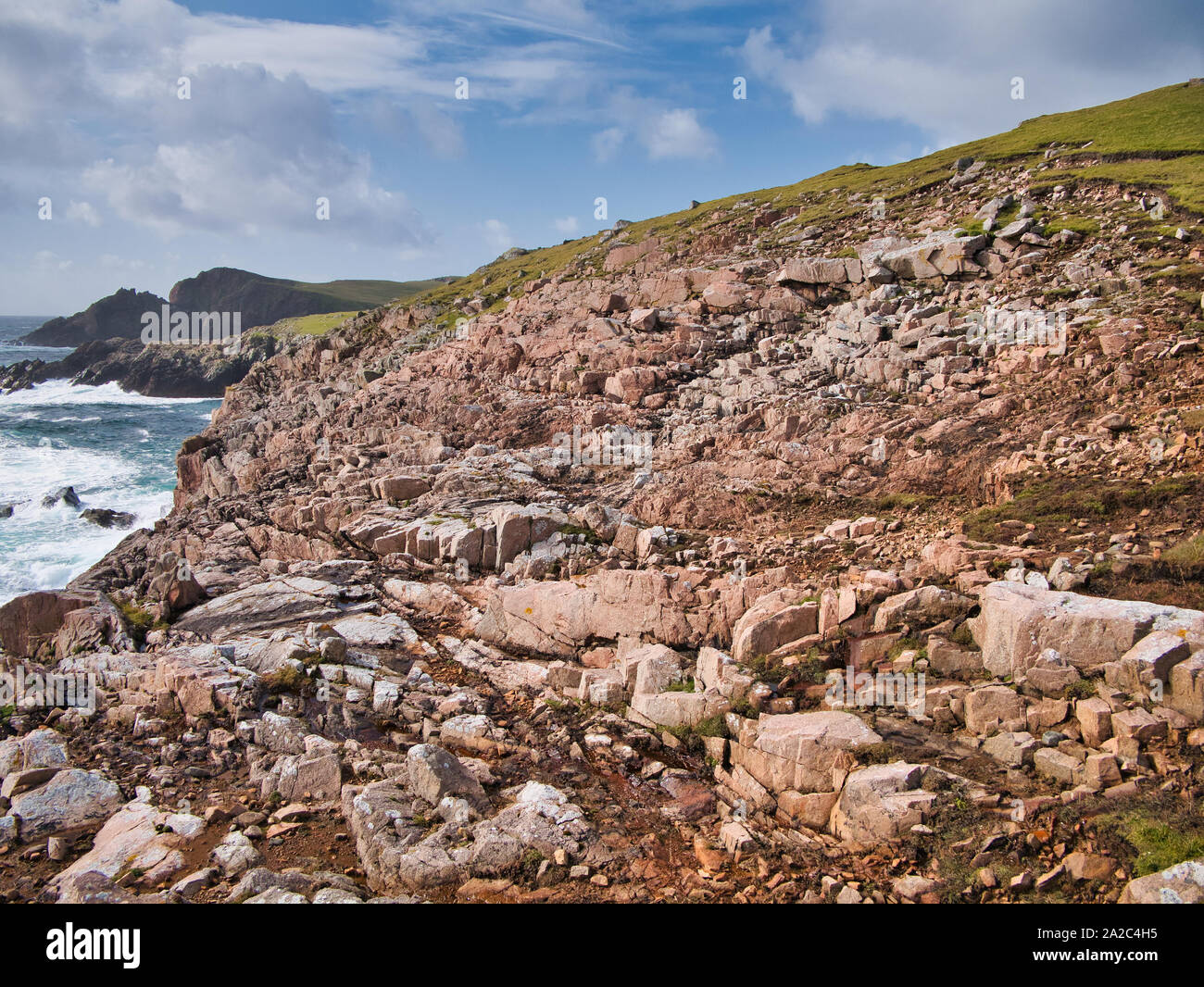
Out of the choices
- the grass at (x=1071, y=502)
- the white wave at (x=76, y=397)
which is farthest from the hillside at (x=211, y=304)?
the grass at (x=1071, y=502)

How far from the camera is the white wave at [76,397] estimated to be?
7856 cm

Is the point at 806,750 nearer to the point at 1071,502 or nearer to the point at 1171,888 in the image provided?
the point at 1171,888

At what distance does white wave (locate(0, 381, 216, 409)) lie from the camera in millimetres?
78562

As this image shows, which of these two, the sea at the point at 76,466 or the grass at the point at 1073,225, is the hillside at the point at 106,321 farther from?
the grass at the point at 1073,225

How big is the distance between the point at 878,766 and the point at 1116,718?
2.66m

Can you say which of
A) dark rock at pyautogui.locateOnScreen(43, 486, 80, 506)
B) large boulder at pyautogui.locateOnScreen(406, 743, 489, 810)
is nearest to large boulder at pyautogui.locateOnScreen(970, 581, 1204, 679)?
large boulder at pyautogui.locateOnScreen(406, 743, 489, 810)

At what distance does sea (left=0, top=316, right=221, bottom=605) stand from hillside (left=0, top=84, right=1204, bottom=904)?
1162 cm

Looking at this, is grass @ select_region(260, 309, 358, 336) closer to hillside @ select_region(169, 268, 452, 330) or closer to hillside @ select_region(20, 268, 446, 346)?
hillside @ select_region(20, 268, 446, 346)

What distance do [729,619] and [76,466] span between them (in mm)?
56064

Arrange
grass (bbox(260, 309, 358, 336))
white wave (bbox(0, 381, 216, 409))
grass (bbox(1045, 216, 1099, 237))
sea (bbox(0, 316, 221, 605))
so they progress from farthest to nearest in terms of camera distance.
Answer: grass (bbox(260, 309, 358, 336)) < white wave (bbox(0, 381, 216, 409)) < sea (bbox(0, 316, 221, 605)) < grass (bbox(1045, 216, 1099, 237))

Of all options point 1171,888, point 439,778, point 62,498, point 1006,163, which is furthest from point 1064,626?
point 62,498

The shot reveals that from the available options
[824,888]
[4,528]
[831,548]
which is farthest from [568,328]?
[4,528]

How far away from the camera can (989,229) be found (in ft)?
85.8
